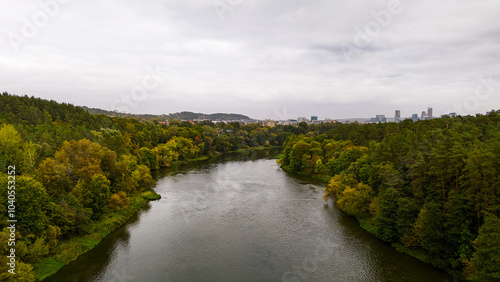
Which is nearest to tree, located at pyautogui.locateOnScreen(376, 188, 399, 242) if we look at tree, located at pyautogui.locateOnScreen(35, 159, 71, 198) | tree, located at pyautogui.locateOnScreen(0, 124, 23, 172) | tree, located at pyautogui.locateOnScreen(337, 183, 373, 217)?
tree, located at pyautogui.locateOnScreen(337, 183, 373, 217)

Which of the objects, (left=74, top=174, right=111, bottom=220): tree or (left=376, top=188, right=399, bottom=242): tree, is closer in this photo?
(left=376, top=188, right=399, bottom=242): tree

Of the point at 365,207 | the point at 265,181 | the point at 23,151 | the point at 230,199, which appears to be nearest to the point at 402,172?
the point at 365,207

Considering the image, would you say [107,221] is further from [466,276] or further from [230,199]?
[466,276]

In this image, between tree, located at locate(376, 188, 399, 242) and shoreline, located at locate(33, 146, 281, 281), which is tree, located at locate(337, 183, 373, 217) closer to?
tree, located at locate(376, 188, 399, 242)

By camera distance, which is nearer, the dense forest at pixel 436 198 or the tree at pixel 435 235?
the dense forest at pixel 436 198

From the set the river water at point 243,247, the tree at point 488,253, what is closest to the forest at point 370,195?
the tree at point 488,253

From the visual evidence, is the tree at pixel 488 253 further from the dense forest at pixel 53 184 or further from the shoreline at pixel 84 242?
the shoreline at pixel 84 242
